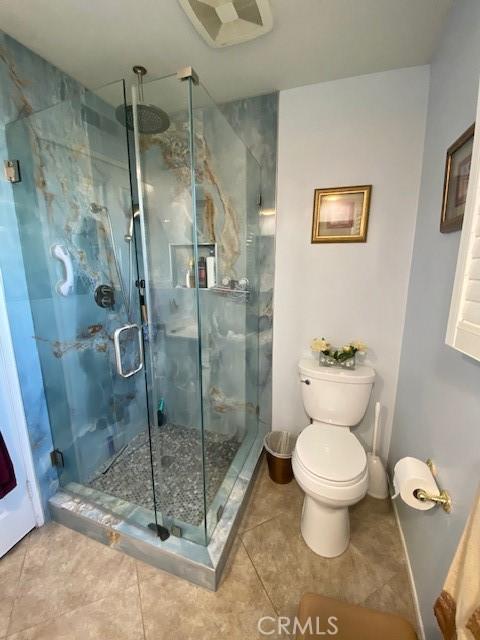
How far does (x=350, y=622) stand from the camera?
100 centimetres

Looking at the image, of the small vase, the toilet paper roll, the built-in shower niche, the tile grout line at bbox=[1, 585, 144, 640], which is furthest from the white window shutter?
the tile grout line at bbox=[1, 585, 144, 640]

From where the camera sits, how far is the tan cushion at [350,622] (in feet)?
3.11

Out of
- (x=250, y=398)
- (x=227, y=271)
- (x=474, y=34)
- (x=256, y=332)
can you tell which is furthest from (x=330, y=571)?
(x=474, y=34)

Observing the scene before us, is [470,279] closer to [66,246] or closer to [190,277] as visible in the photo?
[190,277]

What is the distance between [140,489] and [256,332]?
4.17 ft

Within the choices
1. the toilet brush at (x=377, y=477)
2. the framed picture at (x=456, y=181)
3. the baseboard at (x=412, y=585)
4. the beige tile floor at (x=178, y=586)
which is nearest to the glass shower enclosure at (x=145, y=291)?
the beige tile floor at (x=178, y=586)

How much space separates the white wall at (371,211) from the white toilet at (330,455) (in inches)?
9.6

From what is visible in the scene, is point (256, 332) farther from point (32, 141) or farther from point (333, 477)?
point (32, 141)

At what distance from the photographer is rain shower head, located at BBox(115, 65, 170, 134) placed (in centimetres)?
130

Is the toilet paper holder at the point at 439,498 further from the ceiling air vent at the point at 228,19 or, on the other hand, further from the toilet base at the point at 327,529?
the ceiling air vent at the point at 228,19
